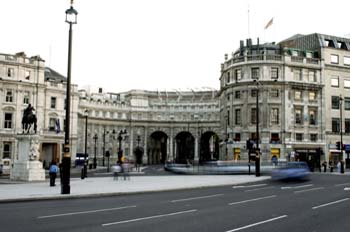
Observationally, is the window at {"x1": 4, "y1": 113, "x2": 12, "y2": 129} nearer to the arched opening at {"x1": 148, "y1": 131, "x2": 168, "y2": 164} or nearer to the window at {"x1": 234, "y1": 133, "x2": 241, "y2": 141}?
the window at {"x1": 234, "y1": 133, "x2": 241, "y2": 141}

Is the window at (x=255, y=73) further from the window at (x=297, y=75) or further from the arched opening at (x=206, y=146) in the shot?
the arched opening at (x=206, y=146)

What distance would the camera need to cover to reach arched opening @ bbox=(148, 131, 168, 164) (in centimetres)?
12650

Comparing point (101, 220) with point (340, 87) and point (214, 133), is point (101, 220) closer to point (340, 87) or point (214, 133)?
point (340, 87)

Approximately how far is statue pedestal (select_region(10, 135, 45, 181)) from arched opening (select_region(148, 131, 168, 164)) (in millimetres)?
89053

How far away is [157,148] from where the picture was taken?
431 ft

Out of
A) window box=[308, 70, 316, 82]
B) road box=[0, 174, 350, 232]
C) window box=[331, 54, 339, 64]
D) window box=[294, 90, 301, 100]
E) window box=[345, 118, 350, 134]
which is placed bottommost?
road box=[0, 174, 350, 232]

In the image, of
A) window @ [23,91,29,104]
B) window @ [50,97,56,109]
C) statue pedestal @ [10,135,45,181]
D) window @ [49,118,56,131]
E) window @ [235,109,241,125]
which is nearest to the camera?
statue pedestal @ [10,135,45,181]

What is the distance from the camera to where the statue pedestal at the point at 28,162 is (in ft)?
113

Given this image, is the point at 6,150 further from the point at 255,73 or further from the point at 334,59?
the point at 334,59

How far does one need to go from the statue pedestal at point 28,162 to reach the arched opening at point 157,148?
292 feet

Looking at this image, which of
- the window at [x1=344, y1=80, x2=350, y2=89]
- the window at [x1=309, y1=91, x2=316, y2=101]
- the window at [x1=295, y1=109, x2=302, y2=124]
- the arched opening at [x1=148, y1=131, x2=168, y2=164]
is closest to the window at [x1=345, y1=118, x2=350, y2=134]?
the window at [x1=344, y1=80, x2=350, y2=89]

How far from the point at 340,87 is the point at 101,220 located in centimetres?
6572

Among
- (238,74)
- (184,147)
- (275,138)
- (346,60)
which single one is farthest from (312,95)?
(184,147)

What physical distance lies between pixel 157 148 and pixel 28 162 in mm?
97251
